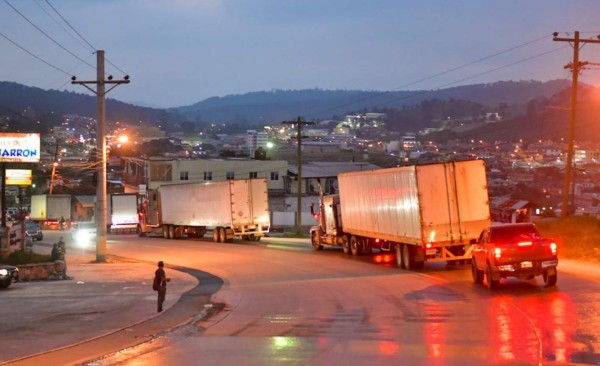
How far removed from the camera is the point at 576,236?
113 ft

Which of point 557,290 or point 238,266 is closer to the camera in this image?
point 557,290

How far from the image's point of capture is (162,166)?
91.5 m

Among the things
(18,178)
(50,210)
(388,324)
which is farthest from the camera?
(50,210)

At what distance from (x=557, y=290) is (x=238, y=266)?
1591 cm

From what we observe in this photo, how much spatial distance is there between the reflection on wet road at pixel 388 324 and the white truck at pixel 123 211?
4658 centimetres

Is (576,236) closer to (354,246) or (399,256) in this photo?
(399,256)

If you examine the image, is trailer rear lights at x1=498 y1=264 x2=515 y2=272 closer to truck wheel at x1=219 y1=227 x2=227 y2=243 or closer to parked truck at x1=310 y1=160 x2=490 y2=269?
parked truck at x1=310 y1=160 x2=490 y2=269

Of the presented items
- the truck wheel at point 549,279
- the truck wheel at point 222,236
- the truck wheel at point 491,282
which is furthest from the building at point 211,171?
the truck wheel at point 549,279

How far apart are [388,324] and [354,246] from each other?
21.3 metres

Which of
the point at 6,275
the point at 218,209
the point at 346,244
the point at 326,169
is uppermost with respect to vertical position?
the point at 326,169

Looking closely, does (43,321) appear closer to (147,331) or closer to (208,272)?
(147,331)

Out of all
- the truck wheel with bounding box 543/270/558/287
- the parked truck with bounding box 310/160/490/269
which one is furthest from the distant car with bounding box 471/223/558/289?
the parked truck with bounding box 310/160/490/269

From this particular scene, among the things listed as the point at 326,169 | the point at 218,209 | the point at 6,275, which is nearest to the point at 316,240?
the point at 218,209

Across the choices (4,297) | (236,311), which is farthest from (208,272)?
(236,311)
